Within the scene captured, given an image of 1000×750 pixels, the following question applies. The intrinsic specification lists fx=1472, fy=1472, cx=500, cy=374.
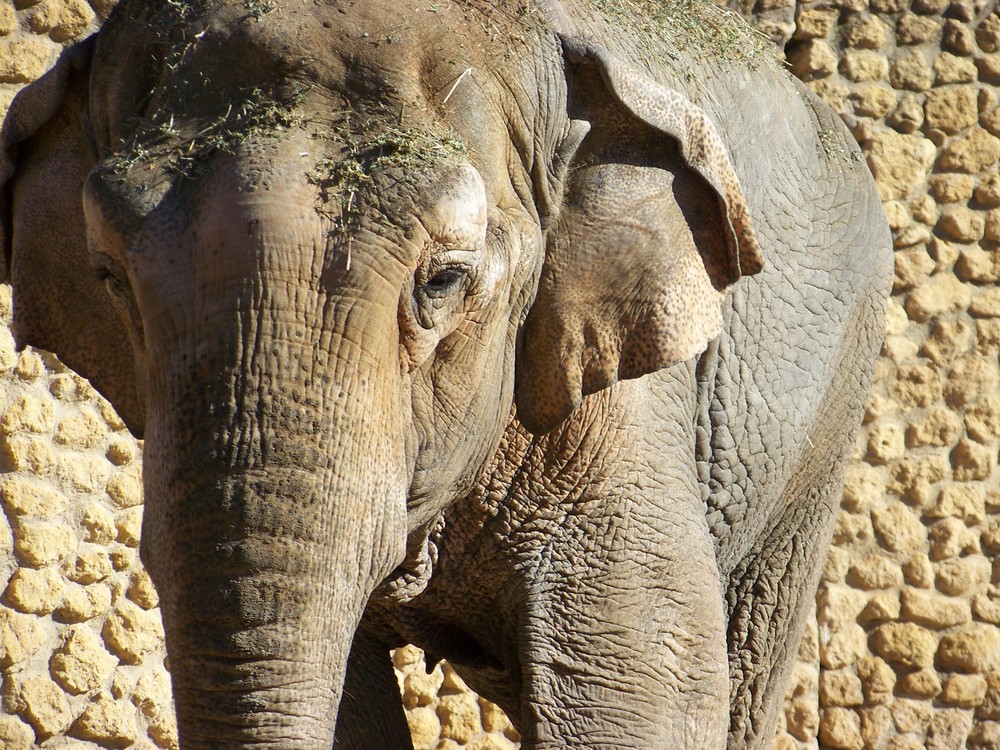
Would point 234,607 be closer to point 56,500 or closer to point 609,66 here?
point 609,66

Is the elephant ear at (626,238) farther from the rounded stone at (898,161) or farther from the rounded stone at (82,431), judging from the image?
the rounded stone at (898,161)

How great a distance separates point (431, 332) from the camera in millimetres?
1938

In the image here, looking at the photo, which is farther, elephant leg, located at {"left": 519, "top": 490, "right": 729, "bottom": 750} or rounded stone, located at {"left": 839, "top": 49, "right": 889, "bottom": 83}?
rounded stone, located at {"left": 839, "top": 49, "right": 889, "bottom": 83}

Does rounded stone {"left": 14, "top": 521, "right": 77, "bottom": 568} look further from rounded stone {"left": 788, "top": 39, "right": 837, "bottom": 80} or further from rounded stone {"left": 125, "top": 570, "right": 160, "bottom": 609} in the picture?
rounded stone {"left": 788, "top": 39, "right": 837, "bottom": 80}

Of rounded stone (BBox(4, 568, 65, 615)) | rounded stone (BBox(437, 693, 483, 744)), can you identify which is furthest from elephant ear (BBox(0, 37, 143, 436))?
rounded stone (BBox(437, 693, 483, 744))

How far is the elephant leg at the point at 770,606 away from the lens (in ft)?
11.1

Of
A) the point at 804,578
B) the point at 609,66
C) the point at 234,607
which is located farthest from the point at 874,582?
the point at 234,607

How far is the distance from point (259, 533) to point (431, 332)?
37 cm

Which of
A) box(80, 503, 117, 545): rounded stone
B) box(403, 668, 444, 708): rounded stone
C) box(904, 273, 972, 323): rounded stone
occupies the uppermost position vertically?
box(80, 503, 117, 545): rounded stone

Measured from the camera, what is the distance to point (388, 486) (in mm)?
1886

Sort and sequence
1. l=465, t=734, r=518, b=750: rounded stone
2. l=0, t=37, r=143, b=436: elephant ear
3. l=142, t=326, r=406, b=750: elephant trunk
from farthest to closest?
l=465, t=734, r=518, b=750: rounded stone, l=0, t=37, r=143, b=436: elephant ear, l=142, t=326, r=406, b=750: elephant trunk

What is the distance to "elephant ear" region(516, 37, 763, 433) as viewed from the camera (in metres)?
2.21

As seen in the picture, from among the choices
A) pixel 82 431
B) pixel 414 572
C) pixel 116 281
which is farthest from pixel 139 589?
pixel 116 281

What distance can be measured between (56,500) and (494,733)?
1.83 m
